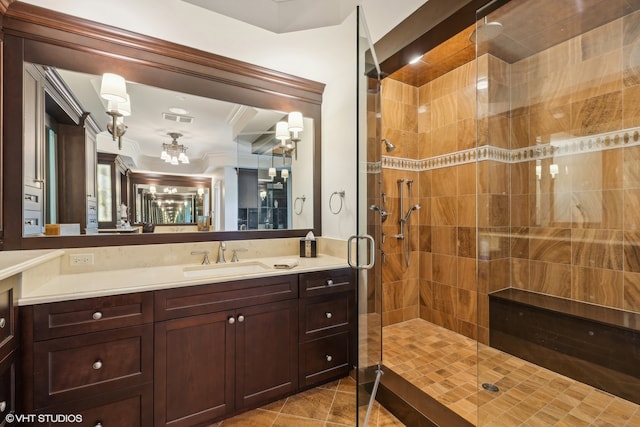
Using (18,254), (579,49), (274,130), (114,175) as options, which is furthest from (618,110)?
(18,254)

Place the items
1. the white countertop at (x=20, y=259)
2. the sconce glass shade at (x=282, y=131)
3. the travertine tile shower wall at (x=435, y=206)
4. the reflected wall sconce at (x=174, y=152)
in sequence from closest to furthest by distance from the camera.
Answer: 1. the white countertop at (x=20, y=259)
2. the reflected wall sconce at (x=174, y=152)
3. the sconce glass shade at (x=282, y=131)
4. the travertine tile shower wall at (x=435, y=206)

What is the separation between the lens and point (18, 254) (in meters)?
1.47

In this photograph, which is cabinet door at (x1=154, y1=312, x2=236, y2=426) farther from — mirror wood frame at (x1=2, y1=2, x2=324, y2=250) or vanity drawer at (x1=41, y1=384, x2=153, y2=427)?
mirror wood frame at (x1=2, y1=2, x2=324, y2=250)

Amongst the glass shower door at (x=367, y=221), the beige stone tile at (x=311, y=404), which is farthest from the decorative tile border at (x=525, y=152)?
the beige stone tile at (x=311, y=404)

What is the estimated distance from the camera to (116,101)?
1.84m

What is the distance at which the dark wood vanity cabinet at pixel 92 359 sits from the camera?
123 cm

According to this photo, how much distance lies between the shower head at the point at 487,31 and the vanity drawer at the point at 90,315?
9.12 feet

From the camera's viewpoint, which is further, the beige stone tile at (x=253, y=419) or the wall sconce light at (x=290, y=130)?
the wall sconce light at (x=290, y=130)

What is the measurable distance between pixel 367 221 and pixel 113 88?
1.93 metres

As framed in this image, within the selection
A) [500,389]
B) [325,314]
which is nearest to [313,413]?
[325,314]

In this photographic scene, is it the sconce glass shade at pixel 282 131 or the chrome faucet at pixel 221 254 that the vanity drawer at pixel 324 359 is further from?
the sconce glass shade at pixel 282 131

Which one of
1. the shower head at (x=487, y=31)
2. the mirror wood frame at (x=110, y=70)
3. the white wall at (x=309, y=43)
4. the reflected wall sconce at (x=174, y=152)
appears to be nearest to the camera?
the mirror wood frame at (x=110, y=70)

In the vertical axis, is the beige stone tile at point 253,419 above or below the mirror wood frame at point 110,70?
below

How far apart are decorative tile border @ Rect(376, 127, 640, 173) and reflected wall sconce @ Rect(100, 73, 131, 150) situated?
177 cm
